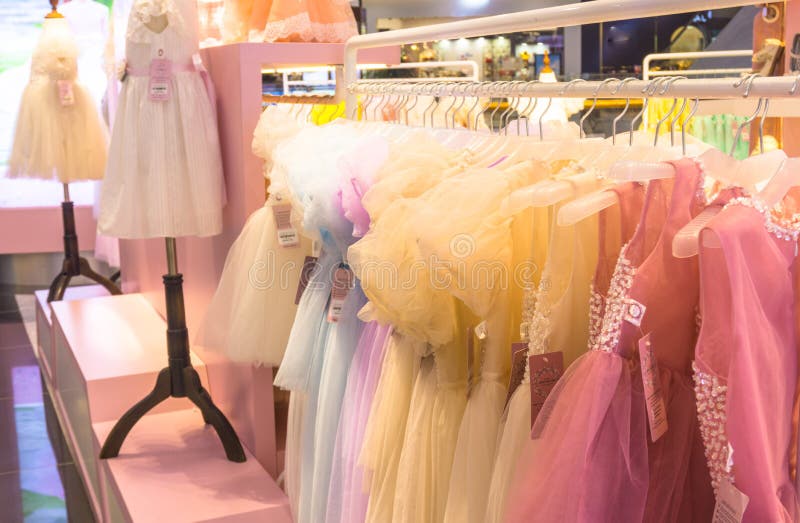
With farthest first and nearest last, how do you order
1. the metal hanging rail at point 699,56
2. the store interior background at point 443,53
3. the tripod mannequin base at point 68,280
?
the store interior background at point 443,53
the tripod mannequin base at point 68,280
the metal hanging rail at point 699,56

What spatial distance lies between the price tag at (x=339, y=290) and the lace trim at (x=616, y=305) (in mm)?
944

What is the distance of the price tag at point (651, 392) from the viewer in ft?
4.05

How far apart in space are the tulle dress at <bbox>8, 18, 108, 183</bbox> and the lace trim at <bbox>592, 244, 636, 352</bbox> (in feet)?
15.0

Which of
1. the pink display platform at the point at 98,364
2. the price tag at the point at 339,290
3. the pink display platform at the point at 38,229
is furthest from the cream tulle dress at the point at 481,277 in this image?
the pink display platform at the point at 38,229

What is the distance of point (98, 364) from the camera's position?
3.62 metres

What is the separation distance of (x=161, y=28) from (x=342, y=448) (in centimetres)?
149

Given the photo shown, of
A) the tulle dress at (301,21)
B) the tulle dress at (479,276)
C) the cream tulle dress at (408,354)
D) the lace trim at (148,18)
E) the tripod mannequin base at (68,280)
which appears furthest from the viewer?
the tripod mannequin base at (68,280)

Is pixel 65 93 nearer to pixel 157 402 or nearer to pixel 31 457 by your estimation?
pixel 31 457

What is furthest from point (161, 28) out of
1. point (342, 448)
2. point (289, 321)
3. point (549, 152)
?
point (549, 152)

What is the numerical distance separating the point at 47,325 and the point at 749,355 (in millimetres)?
4602

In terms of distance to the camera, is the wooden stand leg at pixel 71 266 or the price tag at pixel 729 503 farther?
the wooden stand leg at pixel 71 266

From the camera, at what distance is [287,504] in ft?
8.80

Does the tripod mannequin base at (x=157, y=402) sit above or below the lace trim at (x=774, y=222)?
below

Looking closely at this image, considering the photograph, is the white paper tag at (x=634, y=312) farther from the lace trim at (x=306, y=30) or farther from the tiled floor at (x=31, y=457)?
the tiled floor at (x=31, y=457)
